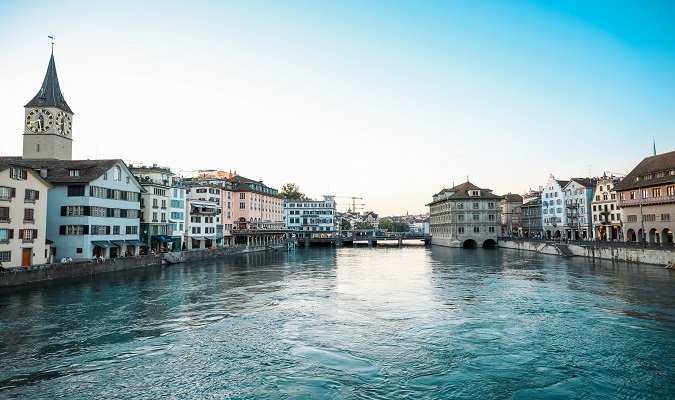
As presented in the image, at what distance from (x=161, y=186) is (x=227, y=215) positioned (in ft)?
110

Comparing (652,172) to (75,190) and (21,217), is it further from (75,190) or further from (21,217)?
(21,217)

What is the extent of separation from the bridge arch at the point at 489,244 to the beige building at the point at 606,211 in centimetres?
2386

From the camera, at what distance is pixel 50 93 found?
2879 inches

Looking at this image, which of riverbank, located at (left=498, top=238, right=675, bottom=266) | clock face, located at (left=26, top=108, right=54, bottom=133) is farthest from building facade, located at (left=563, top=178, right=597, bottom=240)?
clock face, located at (left=26, top=108, right=54, bottom=133)

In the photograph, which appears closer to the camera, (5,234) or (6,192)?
(5,234)

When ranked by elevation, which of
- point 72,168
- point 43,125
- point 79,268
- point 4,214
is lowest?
point 79,268

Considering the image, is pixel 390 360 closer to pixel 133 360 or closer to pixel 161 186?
pixel 133 360

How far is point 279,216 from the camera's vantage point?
137500mm

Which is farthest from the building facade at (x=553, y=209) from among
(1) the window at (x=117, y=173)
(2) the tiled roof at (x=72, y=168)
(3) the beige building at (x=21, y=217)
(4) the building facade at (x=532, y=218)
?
(3) the beige building at (x=21, y=217)

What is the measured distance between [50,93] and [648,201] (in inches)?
3905

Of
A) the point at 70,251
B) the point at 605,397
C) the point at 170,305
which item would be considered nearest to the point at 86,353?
the point at 170,305

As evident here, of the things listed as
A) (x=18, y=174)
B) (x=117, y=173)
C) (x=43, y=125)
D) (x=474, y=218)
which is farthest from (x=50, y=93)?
(x=474, y=218)

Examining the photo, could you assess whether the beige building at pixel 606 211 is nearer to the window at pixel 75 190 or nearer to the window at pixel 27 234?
the window at pixel 75 190

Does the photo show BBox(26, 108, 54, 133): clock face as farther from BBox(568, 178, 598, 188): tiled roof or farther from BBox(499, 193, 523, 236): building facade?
BBox(499, 193, 523, 236): building facade
